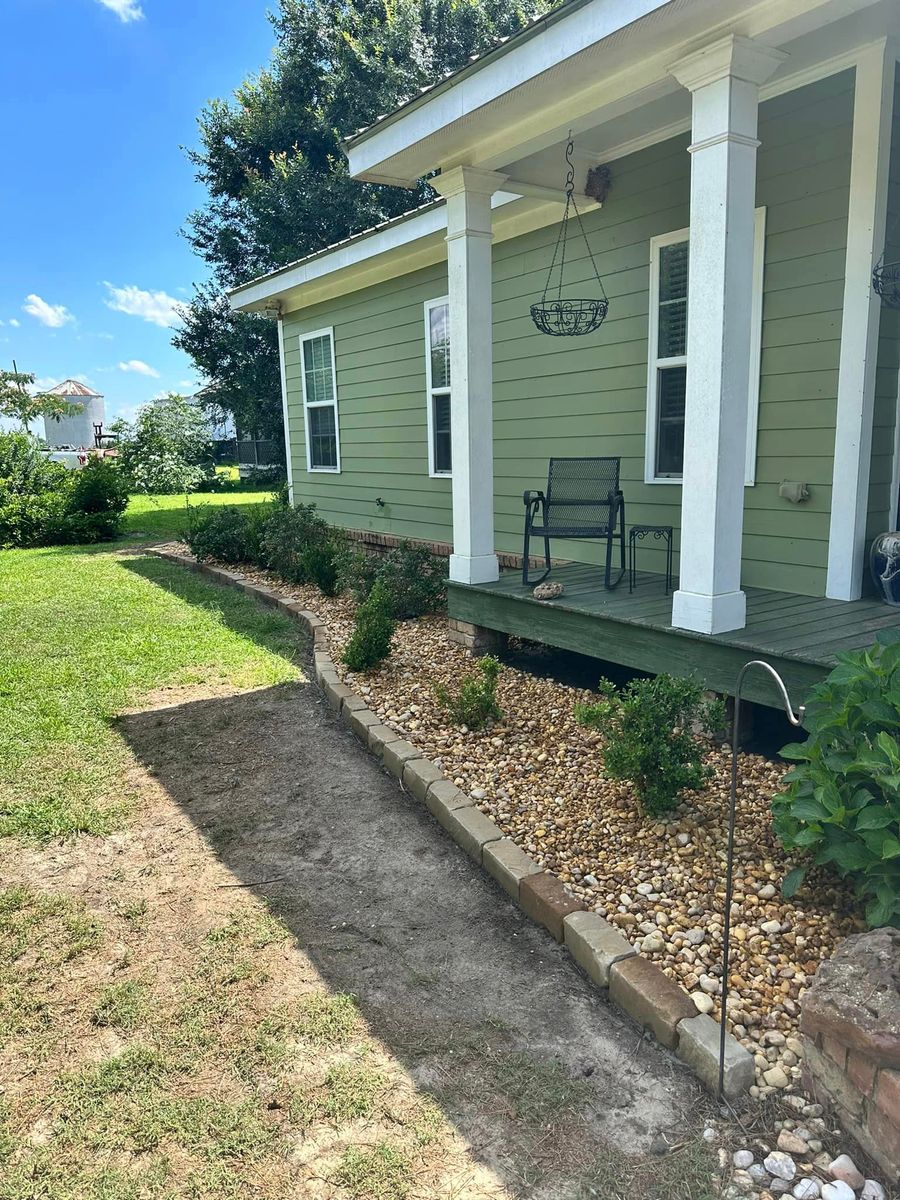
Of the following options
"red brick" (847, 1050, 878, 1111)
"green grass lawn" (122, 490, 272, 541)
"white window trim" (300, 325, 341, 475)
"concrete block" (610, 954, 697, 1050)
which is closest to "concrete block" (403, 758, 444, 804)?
"concrete block" (610, 954, 697, 1050)

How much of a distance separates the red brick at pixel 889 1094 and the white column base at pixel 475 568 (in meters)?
3.35

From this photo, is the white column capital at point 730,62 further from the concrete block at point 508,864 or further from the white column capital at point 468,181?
the concrete block at point 508,864

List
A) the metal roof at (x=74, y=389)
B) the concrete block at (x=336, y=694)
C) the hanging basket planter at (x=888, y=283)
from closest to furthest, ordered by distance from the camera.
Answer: the hanging basket planter at (x=888, y=283), the concrete block at (x=336, y=694), the metal roof at (x=74, y=389)

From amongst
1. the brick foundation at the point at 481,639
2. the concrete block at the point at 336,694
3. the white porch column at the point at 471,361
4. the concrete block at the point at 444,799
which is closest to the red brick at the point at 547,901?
the concrete block at the point at 444,799

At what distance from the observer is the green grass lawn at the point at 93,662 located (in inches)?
130

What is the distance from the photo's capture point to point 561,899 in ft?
7.79

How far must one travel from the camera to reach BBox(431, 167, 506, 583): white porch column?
436cm

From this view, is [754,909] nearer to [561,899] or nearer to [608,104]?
[561,899]

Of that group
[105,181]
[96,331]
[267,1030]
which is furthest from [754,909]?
[96,331]

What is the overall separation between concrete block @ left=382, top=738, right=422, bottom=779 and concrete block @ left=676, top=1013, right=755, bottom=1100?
5.80 ft

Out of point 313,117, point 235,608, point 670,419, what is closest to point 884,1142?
point 670,419

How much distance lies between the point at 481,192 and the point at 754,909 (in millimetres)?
3864

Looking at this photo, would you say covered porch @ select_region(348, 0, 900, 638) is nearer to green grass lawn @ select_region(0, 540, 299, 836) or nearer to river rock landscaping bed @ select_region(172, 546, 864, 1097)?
river rock landscaping bed @ select_region(172, 546, 864, 1097)

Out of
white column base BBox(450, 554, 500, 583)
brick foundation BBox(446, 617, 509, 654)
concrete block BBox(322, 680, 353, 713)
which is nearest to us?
concrete block BBox(322, 680, 353, 713)
